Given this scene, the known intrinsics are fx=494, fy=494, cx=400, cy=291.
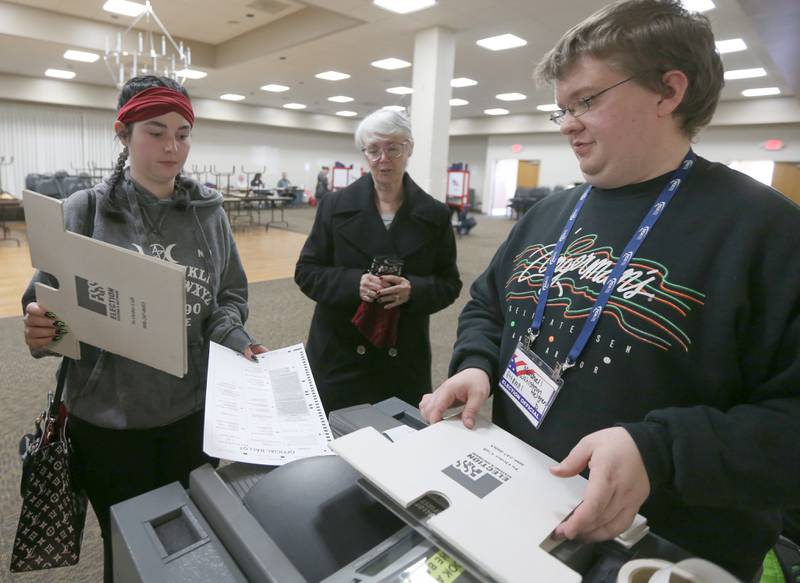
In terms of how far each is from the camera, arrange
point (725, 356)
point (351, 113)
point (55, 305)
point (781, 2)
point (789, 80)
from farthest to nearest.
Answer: point (351, 113) → point (789, 80) → point (781, 2) → point (55, 305) → point (725, 356)

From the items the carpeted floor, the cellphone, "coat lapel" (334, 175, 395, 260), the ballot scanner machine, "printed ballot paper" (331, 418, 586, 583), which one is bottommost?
the carpeted floor

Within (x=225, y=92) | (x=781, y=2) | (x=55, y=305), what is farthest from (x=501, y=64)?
(x=55, y=305)

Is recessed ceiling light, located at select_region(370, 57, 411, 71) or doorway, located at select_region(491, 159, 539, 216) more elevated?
recessed ceiling light, located at select_region(370, 57, 411, 71)

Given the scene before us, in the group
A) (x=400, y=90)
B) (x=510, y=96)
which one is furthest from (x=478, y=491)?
(x=510, y=96)

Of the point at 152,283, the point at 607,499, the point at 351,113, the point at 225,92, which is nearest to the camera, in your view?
the point at 607,499

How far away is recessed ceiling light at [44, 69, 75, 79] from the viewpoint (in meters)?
11.0

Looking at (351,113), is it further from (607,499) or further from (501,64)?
(607,499)

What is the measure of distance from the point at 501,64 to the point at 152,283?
29.7 ft

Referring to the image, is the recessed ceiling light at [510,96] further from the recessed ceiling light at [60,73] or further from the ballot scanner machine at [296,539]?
the ballot scanner machine at [296,539]

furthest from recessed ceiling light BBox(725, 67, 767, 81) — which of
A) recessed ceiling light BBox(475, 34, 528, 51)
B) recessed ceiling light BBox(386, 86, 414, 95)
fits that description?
recessed ceiling light BBox(386, 86, 414, 95)

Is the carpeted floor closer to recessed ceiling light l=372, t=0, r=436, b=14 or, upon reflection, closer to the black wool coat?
the black wool coat

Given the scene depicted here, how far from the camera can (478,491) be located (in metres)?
0.57

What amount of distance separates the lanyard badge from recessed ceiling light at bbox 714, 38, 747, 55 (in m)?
7.61

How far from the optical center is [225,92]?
1320 centimetres
